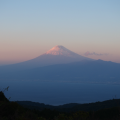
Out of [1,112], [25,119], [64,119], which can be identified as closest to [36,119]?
[25,119]

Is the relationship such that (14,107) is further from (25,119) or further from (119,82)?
(119,82)

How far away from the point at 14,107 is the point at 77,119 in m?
2.78

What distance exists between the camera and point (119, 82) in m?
198

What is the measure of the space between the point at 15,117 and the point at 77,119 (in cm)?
218

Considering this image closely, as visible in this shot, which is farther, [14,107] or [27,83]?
[27,83]

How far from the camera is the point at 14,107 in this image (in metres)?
7.48

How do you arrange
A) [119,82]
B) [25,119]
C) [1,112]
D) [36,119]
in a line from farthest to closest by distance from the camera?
1. [119,82]
2. [1,112]
3. [36,119]
4. [25,119]

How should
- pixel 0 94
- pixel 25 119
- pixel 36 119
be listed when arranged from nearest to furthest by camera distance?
pixel 25 119 < pixel 36 119 < pixel 0 94

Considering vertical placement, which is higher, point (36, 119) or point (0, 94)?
point (0, 94)

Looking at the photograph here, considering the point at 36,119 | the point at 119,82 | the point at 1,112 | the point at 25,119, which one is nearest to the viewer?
the point at 25,119

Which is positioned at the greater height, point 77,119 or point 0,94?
point 0,94

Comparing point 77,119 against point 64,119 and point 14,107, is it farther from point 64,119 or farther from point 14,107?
point 14,107

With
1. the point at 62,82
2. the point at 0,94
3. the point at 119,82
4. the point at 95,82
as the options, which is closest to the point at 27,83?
the point at 62,82

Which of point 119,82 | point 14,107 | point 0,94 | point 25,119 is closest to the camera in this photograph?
point 25,119
